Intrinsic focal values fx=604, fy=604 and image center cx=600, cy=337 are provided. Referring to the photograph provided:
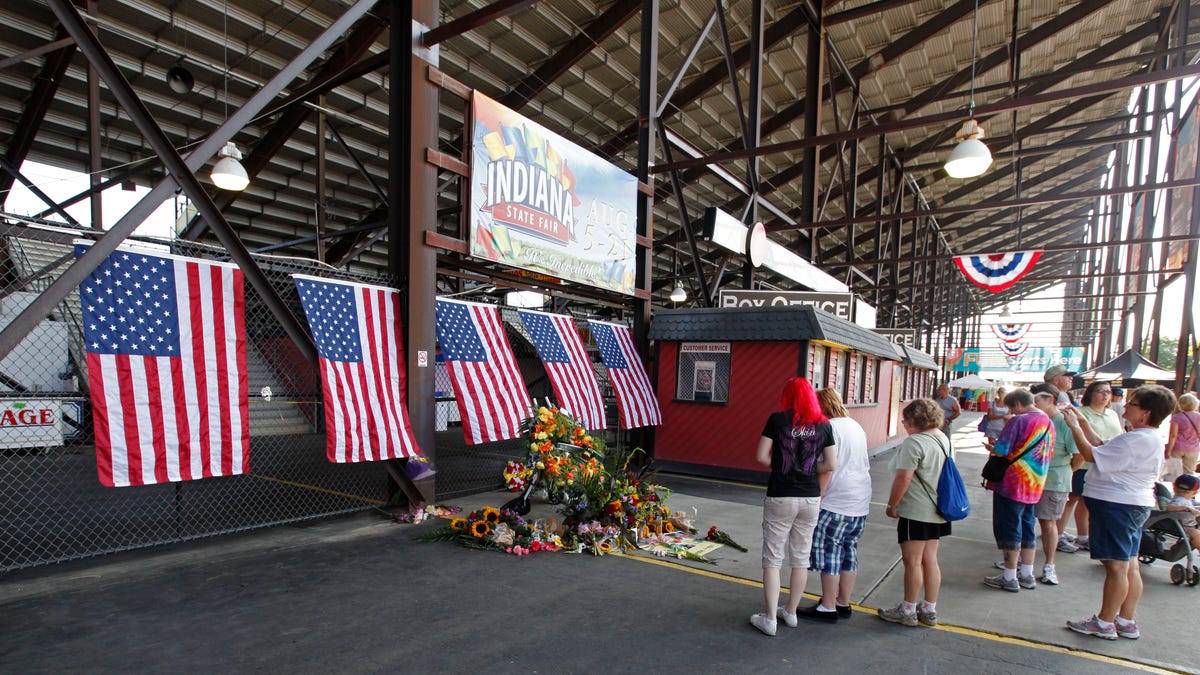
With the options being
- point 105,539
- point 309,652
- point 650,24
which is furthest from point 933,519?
point 650,24

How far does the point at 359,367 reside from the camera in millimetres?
6590

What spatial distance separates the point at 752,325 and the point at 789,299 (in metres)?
3.08

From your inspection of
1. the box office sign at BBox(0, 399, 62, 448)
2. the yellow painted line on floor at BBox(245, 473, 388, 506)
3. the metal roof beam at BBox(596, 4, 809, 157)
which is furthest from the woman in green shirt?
the box office sign at BBox(0, 399, 62, 448)

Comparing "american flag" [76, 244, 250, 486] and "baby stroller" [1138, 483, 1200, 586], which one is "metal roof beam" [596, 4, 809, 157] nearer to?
"american flag" [76, 244, 250, 486]

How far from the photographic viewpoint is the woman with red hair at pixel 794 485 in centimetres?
403

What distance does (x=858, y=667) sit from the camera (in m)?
3.64

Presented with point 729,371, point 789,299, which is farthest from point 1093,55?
point 729,371

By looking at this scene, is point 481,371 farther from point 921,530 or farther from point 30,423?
point 30,423

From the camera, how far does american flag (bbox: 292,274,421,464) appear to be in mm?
6242

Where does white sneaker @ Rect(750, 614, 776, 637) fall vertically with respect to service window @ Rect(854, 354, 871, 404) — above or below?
below

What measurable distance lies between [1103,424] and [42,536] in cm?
1053

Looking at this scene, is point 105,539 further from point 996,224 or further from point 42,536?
point 996,224

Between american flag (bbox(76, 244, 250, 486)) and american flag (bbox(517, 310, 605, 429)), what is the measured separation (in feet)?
13.2

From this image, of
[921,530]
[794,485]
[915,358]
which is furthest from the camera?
[915,358]
